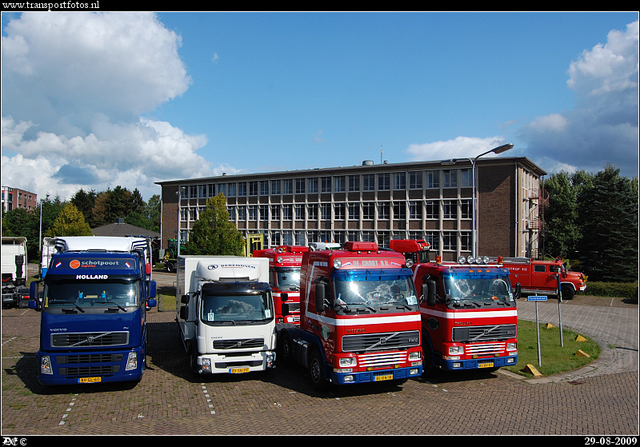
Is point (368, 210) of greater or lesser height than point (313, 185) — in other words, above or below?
below

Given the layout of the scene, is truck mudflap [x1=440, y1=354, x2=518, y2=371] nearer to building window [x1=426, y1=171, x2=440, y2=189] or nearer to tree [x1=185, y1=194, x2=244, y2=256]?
tree [x1=185, y1=194, x2=244, y2=256]

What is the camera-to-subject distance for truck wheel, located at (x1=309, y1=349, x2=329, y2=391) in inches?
431

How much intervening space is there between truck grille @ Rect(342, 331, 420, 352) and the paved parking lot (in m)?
1.17

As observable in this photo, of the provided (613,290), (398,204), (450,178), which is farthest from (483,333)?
(398,204)

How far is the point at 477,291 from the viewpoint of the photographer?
486 inches

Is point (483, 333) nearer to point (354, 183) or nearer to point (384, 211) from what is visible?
point (384, 211)

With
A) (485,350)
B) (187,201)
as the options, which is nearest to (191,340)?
(485,350)

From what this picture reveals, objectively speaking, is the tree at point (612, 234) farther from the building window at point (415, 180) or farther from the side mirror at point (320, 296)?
the side mirror at point (320, 296)

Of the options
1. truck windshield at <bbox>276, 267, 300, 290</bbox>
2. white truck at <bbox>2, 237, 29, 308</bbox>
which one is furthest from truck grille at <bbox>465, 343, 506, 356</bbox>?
white truck at <bbox>2, 237, 29, 308</bbox>

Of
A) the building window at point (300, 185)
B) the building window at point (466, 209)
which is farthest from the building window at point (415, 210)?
the building window at point (300, 185)

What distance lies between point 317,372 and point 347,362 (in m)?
1.15

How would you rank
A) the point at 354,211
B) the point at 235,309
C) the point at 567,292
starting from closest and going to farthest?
1. the point at 235,309
2. the point at 567,292
3. the point at 354,211

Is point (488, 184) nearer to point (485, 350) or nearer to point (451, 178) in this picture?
point (451, 178)

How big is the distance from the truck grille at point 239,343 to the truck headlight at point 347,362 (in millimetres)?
2430
